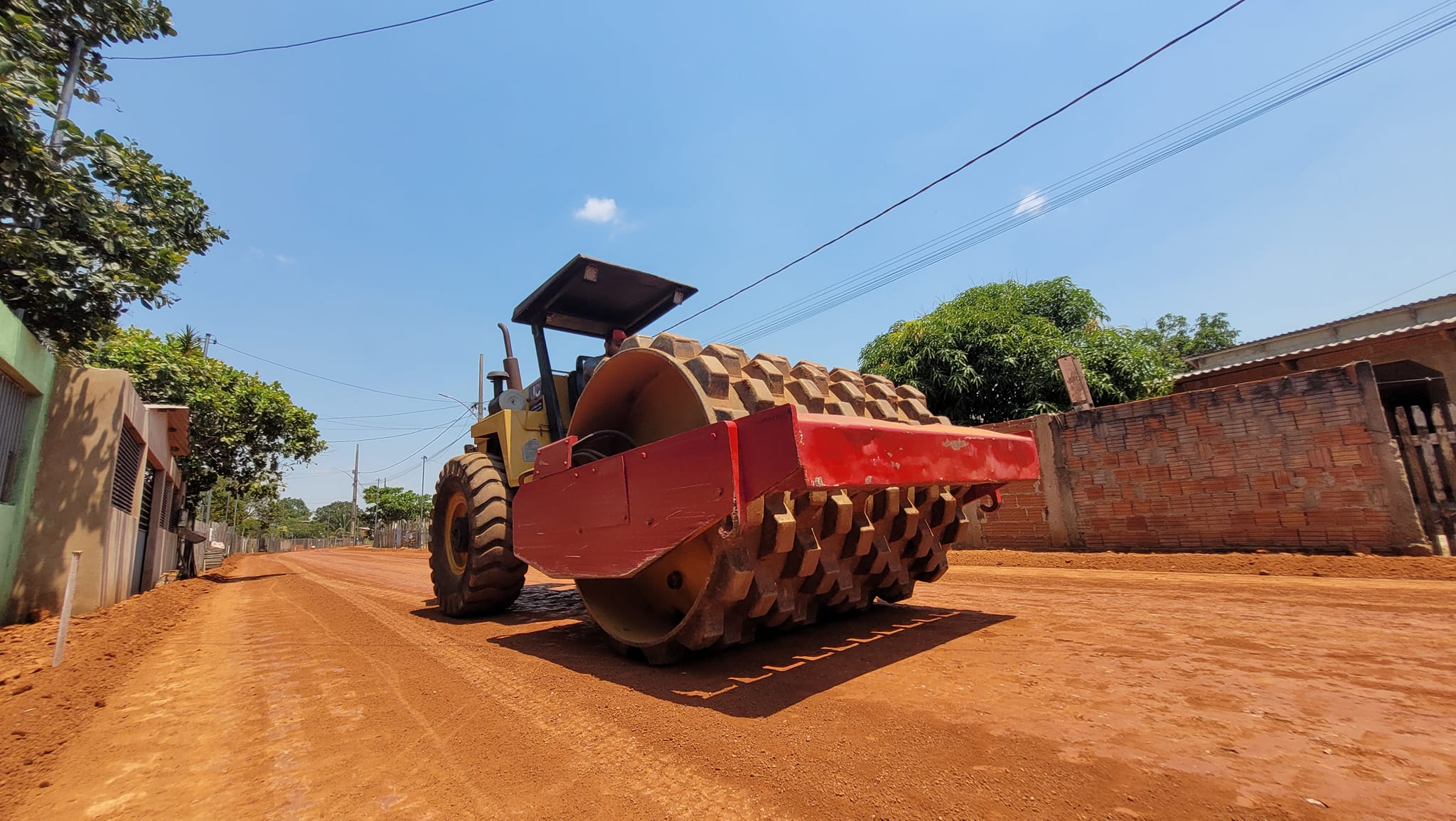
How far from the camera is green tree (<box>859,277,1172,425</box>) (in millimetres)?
12148

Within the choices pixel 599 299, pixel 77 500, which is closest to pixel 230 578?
pixel 77 500

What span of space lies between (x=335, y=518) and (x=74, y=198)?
355 feet

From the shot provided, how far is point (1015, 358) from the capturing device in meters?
12.4

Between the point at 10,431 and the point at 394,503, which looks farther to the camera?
the point at 394,503

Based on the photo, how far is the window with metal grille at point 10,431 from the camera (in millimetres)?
5070

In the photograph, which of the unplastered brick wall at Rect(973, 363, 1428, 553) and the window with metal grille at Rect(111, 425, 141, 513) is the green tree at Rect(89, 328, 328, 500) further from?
the unplastered brick wall at Rect(973, 363, 1428, 553)

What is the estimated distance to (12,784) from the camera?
1893 mm

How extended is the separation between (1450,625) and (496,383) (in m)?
7.01

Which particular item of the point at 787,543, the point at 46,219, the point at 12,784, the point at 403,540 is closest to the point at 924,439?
the point at 787,543

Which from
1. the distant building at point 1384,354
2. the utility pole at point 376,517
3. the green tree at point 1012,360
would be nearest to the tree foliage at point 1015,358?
the green tree at point 1012,360

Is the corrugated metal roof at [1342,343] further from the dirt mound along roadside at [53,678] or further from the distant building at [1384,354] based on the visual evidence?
the dirt mound along roadside at [53,678]

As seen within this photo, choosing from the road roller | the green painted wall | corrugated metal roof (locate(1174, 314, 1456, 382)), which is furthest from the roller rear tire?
corrugated metal roof (locate(1174, 314, 1456, 382))

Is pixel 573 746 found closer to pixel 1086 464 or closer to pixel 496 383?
pixel 496 383

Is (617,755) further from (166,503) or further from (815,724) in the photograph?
(166,503)
